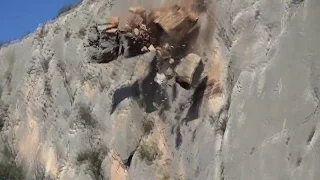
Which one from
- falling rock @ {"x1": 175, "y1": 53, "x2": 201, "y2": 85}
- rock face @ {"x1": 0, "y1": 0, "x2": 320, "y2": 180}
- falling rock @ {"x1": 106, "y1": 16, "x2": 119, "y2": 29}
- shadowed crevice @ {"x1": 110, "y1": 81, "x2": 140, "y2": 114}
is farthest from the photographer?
shadowed crevice @ {"x1": 110, "y1": 81, "x2": 140, "y2": 114}

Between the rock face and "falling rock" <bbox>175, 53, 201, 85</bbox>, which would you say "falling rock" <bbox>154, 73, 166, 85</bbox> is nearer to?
the rock face

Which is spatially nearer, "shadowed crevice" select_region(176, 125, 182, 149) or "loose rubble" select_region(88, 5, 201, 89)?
"loose rubble" select_region(88, 5, 201, 89)

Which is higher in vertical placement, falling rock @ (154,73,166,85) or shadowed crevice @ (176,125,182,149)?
falling rock @ (154,73,166,85)

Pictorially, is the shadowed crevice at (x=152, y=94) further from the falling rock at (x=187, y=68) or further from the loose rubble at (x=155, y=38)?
the falling rock at (x=187, y=68)

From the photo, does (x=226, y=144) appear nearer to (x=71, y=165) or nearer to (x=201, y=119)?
(x=201, y=119)

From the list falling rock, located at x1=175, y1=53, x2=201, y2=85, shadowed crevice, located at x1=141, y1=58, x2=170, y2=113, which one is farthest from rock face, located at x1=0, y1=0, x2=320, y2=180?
falling rock, located at x1=175, y1=53, x2=201, y2=85

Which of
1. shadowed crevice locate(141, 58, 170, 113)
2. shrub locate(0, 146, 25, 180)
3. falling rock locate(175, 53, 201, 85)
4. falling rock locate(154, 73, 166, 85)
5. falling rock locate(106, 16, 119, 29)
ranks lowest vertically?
shrub locate(0, 146, 25, 180)

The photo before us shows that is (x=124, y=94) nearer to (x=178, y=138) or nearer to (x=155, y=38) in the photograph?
(x=155, y=38)
